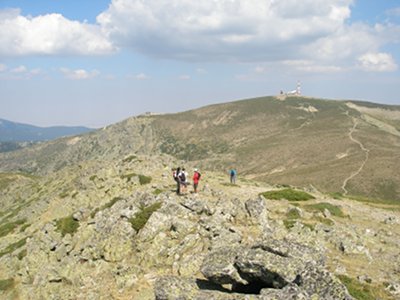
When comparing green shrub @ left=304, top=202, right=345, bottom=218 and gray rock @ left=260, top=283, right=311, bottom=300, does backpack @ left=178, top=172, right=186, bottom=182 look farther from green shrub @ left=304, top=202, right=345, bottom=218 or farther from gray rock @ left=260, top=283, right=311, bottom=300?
gray rock @ left=260, top=283, right=311, bottom=300

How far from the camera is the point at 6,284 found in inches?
1268

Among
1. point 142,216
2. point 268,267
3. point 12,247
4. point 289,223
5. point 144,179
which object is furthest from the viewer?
point 144,179

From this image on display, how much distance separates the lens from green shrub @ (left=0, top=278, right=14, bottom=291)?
31578 millimetres

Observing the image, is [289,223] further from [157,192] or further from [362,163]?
[362,163]

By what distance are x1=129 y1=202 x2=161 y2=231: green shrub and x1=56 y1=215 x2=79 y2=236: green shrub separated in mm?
9935

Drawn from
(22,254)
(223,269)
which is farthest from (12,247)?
(223,269)

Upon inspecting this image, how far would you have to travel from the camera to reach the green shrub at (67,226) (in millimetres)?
35003

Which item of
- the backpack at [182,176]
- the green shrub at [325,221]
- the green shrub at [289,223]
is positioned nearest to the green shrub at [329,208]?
the green shrub at [325,221]

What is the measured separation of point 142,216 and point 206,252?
23.7 feet

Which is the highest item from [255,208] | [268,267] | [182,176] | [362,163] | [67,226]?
[182,176]

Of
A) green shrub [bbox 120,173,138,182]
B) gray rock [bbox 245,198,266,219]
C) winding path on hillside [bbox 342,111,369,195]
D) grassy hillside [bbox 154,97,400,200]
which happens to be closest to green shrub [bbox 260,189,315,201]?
gray rock [bbox 245,198,266,219]

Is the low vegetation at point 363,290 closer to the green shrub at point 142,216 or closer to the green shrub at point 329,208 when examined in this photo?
the green shrub at point 142,216

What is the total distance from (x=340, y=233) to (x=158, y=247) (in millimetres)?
12068

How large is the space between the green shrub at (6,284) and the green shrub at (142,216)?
1325cm
